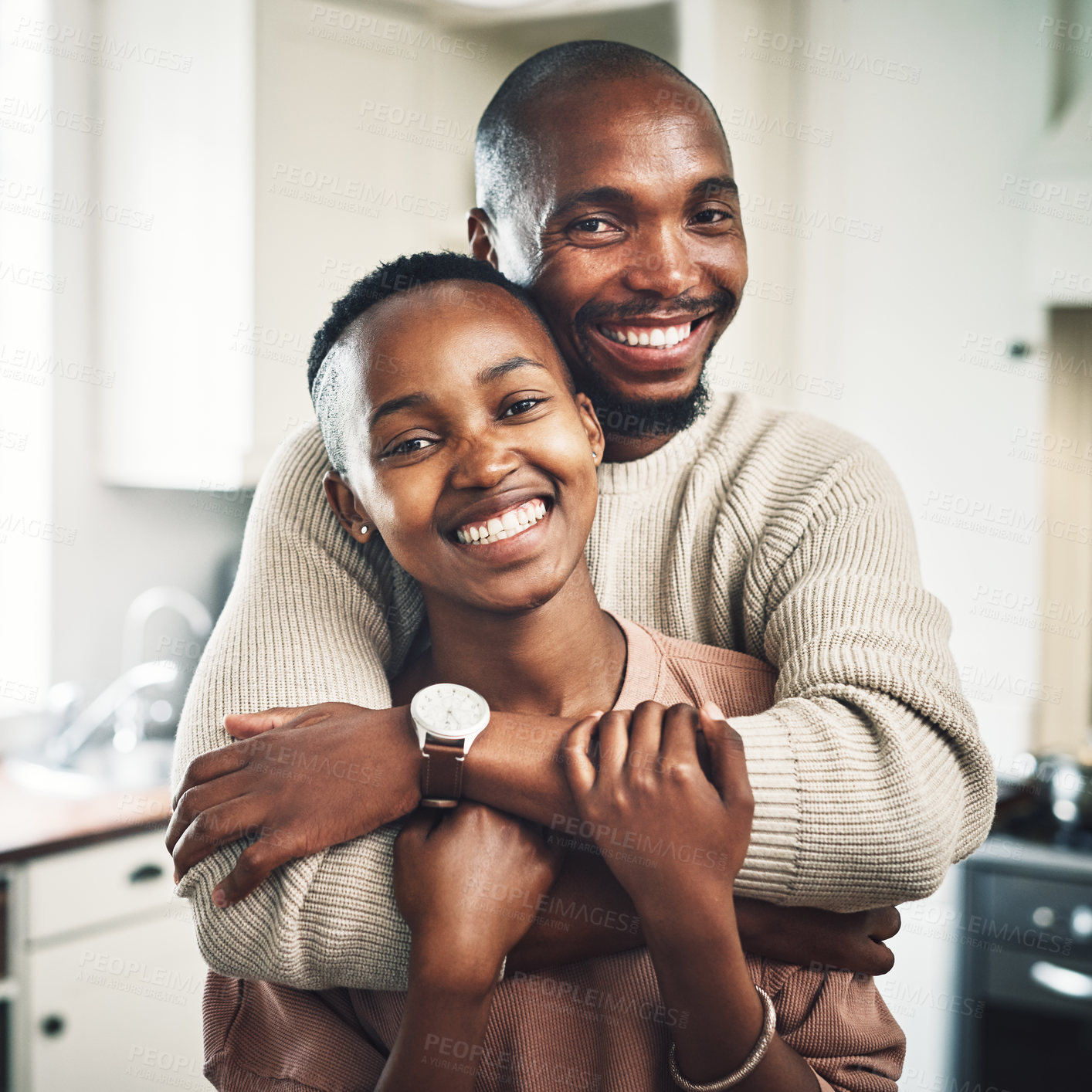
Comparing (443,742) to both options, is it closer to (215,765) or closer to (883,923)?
(215,765)

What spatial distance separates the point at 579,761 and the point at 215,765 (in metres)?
0.29

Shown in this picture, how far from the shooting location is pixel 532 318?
0.97 m

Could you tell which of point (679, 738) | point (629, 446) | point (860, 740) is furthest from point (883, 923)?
point (629, 446)

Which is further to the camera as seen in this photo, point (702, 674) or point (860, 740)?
point (702, 674)

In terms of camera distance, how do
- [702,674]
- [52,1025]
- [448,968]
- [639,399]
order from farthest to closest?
[52,1025], [639,399], [702,674], [448,968]

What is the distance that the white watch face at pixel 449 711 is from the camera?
0.79 metres

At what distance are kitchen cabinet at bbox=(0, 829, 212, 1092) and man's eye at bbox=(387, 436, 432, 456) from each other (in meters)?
1.37

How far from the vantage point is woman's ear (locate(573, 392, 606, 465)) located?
3.19ft

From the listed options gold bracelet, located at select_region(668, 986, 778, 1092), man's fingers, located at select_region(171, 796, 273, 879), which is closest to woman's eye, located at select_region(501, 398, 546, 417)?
man's fingers, located at select_region(171, 796, 273, 879)

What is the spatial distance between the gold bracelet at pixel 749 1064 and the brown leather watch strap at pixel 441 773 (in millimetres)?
247

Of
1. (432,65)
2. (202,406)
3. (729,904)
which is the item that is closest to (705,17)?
(432,65)

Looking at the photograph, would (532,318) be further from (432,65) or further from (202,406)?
(432,65)

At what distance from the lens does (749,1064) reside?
0.75m

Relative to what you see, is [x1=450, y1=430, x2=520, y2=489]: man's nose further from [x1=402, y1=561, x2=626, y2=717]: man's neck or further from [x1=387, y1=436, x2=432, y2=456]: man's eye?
[x1=402, y1=561, x2=626, y2=717]: man's neck
